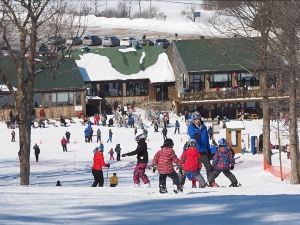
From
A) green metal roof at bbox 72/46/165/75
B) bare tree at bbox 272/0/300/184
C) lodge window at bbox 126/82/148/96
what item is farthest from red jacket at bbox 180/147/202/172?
green metal roof at bbox 72/46/165/75

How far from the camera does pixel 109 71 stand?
6662 centimetres

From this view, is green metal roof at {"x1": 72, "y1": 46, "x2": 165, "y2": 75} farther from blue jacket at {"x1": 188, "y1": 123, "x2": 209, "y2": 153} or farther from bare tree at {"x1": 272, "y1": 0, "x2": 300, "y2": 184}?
blue jacket at {"x1": 188, "y1": 123, "x2": 209, "y2": 153}

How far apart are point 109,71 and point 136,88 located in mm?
2891

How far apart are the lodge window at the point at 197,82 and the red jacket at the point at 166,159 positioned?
48.1 metres

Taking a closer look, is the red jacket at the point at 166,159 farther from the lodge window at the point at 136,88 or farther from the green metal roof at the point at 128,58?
the green metal roof at the point at 128,58

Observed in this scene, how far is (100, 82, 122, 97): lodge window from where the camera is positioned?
65.6 metres

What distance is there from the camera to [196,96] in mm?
57938

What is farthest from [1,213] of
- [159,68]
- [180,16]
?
[180,16]

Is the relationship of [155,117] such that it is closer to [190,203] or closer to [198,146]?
[198,146]

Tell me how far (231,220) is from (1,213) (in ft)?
9.97

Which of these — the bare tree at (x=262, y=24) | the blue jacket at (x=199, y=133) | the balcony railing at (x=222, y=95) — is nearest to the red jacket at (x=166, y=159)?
the blue jacket at (x=199, y=133)

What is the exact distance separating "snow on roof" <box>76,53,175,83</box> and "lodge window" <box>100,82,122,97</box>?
1.85 feet

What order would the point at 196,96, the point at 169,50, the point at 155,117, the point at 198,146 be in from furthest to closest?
the point at 169,50 → the point at 196,96 → the point at 155,117 → the point at 198,146

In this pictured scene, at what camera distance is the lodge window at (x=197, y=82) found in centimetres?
6247
